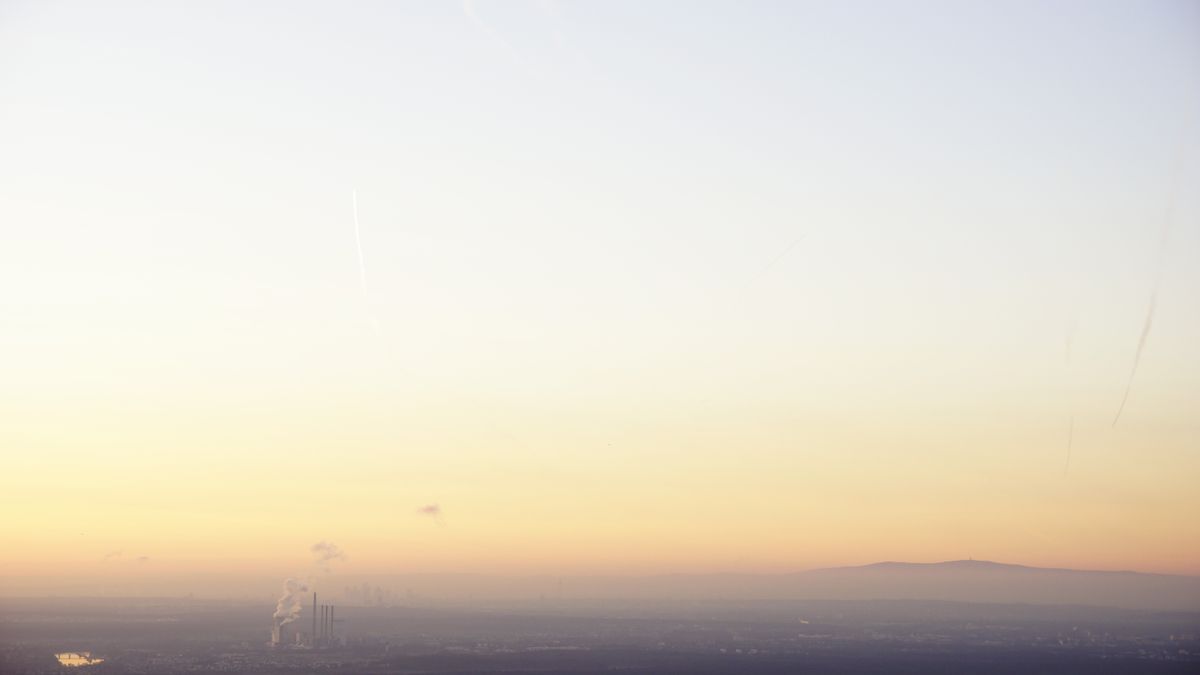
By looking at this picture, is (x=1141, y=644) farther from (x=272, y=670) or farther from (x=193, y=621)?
(x=193, y=621)

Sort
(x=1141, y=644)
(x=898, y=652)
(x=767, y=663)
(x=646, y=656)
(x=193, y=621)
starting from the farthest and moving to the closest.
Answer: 1. (x=193, y=621)
2. (x=1141, y=644)
3. (x=898, y=652)
4. (x=646, y=656)
5. (x=767, y=663)

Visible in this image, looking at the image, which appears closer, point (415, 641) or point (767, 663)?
point (767, 663)

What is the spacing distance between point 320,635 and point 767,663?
6247 cm

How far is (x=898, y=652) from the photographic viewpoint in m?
142

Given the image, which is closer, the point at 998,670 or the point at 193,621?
the point at 998,670

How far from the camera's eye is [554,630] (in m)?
188

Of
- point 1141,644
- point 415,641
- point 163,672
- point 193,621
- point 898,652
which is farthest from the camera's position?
point 193,621

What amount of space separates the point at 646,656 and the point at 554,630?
2323 inches

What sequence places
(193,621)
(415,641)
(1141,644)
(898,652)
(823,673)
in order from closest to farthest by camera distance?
(823,673) → (898,652) → (415,641) → (1141,644) → (193,621)

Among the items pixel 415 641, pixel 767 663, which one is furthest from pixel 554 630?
pixel 767 663

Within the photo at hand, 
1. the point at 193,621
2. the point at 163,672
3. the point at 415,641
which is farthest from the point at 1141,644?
the point at 193,621

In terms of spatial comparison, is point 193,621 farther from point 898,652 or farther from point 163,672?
point 898,652

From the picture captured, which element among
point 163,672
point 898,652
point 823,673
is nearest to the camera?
point 163,672

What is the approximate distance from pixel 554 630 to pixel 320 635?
45.2m
